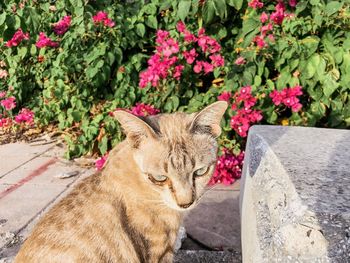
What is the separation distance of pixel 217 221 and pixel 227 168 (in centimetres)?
74

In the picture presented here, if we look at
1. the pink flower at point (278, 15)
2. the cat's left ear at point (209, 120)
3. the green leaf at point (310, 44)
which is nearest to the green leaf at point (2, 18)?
the cat's left ear at point (209, 120)

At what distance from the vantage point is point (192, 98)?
3973 mm

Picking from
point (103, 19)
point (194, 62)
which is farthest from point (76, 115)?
point (194, 62)

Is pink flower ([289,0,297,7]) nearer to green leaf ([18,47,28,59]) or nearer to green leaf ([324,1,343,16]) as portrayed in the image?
green leaf ([324,1,343,16])

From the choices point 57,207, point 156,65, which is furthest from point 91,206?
point 156,65

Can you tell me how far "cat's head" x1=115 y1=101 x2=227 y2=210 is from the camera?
1.95m

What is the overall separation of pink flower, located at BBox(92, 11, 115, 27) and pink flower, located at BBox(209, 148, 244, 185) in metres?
1.80

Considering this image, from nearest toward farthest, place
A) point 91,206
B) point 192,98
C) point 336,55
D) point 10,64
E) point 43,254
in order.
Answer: point 43,254, point 91,206, point 336,55, point 192,98, point 10,64

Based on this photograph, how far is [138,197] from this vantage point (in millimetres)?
2002

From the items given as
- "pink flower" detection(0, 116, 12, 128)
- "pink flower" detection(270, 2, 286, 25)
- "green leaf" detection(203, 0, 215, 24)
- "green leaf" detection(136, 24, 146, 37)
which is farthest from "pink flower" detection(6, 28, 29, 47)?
"pink flower" detection(270, 2, 286, 25)

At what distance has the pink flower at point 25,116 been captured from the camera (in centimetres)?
507

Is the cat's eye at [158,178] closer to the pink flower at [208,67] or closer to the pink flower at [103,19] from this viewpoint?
the pink flower at [208,67]

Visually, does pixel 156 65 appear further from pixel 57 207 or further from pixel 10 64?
pixel 10 64

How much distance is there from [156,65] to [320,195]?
8.25 feet
